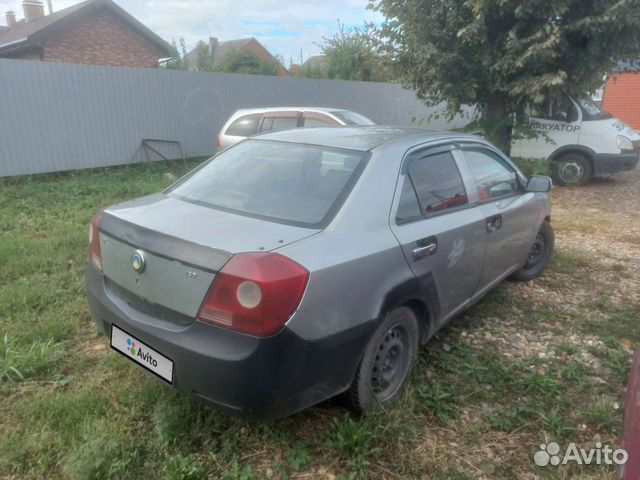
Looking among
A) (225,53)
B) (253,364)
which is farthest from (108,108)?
(225,53)

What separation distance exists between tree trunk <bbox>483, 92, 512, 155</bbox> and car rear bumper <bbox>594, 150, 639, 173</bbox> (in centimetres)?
171

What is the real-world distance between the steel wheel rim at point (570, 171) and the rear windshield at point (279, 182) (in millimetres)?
8432

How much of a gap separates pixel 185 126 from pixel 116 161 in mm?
1984

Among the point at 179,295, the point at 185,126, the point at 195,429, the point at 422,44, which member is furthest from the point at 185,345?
the point at 185,126

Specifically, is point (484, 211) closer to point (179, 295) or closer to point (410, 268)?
point (410, 268)

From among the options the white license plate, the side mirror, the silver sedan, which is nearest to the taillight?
the silver sedan

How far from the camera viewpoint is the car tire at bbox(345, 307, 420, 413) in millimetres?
2383

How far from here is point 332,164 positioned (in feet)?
8.90

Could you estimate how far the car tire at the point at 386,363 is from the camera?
2.38 meters

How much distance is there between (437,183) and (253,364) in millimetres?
1704

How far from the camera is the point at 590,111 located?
9.34 meters

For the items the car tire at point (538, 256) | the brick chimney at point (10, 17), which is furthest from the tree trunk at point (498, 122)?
the brick chimney at point (10, 17)

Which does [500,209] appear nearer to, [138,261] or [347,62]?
[138,261]

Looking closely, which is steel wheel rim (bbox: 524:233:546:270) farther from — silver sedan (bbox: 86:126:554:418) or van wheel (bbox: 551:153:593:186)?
van wheel (bbox: 551:153:593:186)
